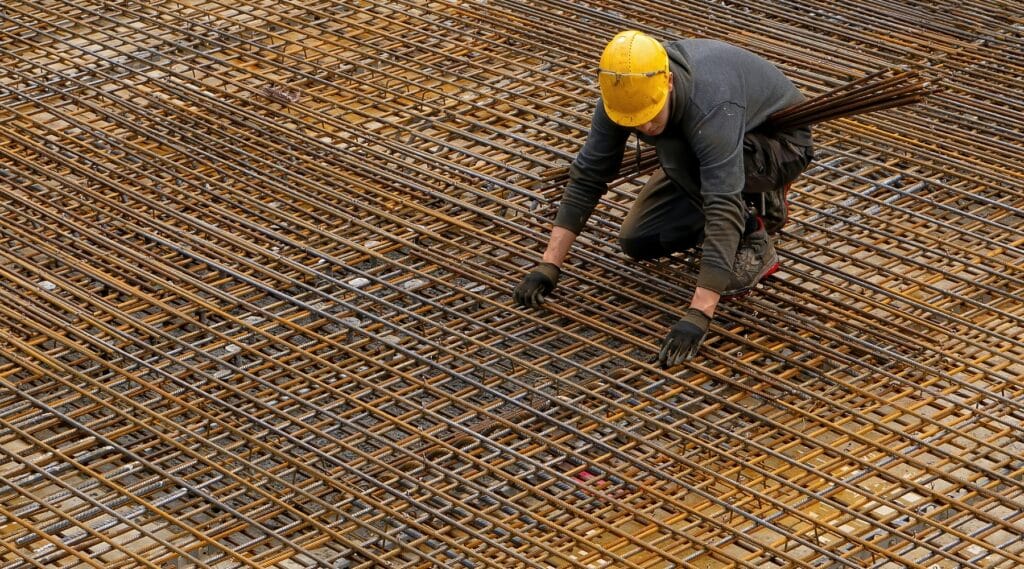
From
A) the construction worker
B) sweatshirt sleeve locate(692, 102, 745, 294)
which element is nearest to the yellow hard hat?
the construction worker

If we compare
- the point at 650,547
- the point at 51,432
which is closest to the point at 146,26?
the point at 51,432

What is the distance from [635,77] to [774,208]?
2.90ft

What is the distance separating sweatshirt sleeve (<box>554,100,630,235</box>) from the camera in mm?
4082

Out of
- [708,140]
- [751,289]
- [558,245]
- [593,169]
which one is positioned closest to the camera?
[708,140]

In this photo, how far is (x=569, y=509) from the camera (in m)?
3.61

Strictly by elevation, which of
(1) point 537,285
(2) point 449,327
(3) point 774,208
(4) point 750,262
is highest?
(3) point 774,208

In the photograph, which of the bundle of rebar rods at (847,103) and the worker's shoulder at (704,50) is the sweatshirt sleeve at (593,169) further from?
the bundle of rebar rods at (847,103)

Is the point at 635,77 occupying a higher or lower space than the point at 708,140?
higher

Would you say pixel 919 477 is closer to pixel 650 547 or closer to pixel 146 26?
pixel 650 547

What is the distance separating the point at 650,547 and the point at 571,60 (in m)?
2.90

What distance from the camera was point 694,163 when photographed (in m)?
4.07

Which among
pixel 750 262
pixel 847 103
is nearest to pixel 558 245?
pixel 750 262

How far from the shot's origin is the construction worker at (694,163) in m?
3.86

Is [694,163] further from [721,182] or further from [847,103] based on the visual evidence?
[847,103]
